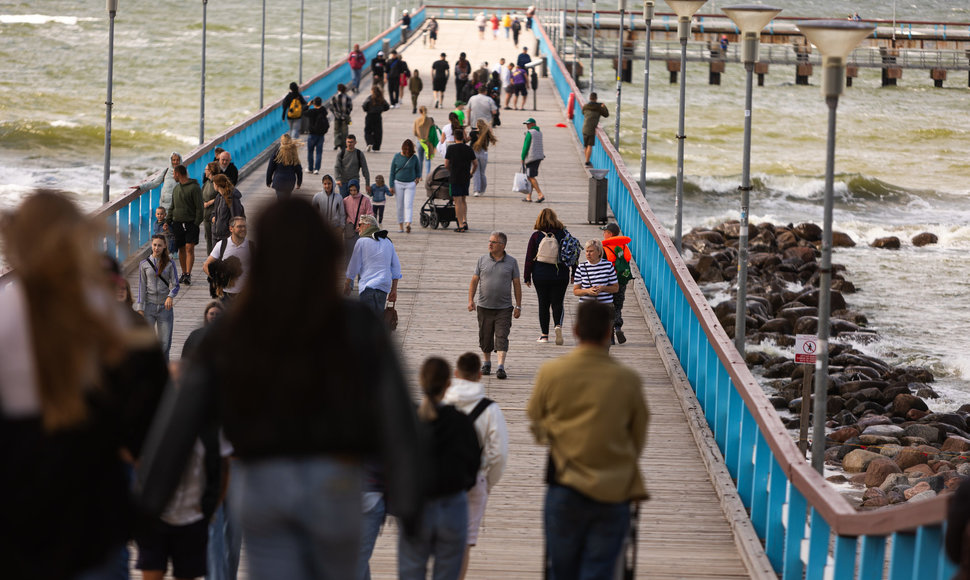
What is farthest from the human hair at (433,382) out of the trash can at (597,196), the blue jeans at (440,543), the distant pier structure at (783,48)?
the distant pier structure at (783,48)

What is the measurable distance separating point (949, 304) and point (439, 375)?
3411 cm

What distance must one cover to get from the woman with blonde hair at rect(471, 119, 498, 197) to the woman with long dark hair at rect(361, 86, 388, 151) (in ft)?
11.4

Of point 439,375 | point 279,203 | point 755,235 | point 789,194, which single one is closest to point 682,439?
point 439,375

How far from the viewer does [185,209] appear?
16.1 meters

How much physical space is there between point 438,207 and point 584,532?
16.5m

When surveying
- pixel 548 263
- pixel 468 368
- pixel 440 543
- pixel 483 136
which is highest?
pixel 483 136

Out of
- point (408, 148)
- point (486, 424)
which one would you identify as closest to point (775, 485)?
point (486, 424)

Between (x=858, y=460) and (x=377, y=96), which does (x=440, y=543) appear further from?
(x=377, y=96)

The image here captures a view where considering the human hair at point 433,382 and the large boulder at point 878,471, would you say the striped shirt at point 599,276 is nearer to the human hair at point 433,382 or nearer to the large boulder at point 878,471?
the large boulder at point 878,471

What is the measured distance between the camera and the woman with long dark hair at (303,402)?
337cm

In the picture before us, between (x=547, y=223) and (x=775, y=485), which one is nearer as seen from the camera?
(x=775, y=485)

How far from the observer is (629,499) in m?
5.39

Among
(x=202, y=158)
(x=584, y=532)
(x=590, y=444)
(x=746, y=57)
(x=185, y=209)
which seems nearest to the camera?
(x=590, y=444)

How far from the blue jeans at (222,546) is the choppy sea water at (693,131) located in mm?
21323
